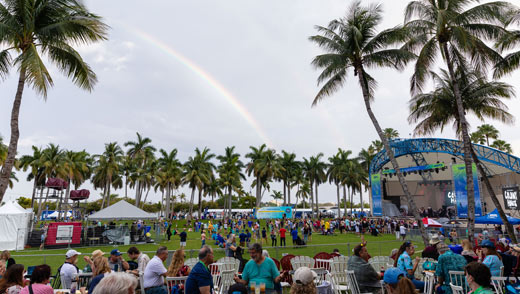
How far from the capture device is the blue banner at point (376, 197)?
1585 inches

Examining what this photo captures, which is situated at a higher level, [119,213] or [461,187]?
[461,187]

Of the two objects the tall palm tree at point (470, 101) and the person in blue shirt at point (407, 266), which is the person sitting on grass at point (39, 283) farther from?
the tall palm tree at point (470, 101)

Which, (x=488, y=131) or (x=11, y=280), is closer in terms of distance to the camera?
(x=11, y=280)

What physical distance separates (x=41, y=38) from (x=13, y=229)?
16.9 meters

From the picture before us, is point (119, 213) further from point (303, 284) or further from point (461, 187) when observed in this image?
point (461, 187)

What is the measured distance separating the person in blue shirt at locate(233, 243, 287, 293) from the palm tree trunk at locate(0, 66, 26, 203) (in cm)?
879

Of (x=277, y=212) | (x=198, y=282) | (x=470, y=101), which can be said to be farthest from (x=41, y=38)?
(x=277, y=212)

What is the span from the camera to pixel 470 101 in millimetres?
17516

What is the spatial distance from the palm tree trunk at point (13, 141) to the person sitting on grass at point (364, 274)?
10.4m

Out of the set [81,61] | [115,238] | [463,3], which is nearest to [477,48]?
[463,3]

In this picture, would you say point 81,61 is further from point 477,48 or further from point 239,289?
point 477,48

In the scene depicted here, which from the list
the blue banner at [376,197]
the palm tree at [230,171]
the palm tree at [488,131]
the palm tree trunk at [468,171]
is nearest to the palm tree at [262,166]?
the palm tree at [230,171]

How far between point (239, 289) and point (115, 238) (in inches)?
854

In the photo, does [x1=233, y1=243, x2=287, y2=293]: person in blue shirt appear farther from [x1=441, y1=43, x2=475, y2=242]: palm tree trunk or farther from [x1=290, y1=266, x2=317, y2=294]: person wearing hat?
[x1=441, y1=43, x2=475, y2=242]: palm tree trunk
